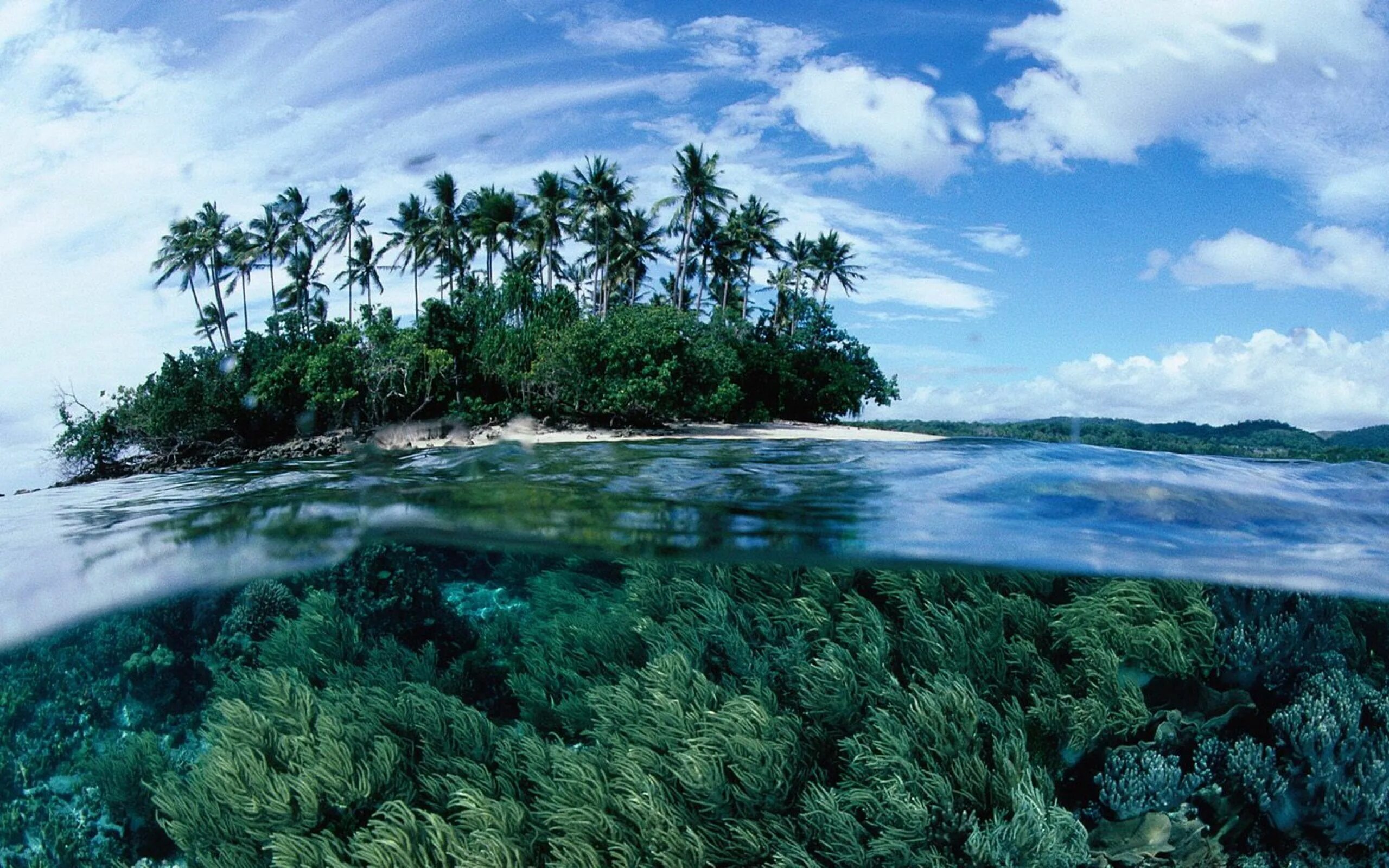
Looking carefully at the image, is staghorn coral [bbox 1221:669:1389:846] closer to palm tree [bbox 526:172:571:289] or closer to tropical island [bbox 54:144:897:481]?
tropical island [bbox 54:144:897:481]

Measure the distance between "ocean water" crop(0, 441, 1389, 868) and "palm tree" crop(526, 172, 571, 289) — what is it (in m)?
34.9

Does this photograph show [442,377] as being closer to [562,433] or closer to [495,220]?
[562,433]

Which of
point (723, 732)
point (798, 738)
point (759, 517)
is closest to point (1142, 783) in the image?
point (798, 738)

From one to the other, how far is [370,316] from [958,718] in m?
28.0

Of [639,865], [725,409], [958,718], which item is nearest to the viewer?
[639,865]

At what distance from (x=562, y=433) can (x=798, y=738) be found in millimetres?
20494

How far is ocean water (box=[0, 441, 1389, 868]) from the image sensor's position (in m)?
5.52

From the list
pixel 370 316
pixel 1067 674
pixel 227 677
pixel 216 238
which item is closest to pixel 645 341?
pixel 370 316

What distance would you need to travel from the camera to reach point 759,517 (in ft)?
30.5

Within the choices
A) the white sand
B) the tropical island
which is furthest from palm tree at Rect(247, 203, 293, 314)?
the white sand

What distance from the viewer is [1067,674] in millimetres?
6383

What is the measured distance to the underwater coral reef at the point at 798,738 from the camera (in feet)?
17.7

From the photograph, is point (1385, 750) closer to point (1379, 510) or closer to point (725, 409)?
point (1379, 510)

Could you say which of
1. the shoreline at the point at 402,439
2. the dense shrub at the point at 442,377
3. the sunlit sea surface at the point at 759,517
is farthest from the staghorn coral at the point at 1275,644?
the dense shrub at the point at 442,377
